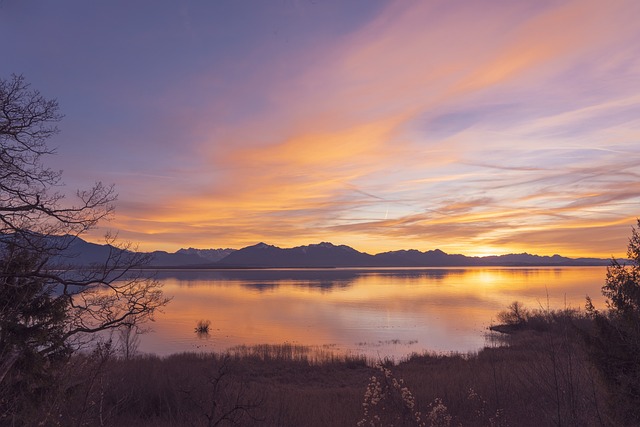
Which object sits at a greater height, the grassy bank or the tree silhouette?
the tree silhouette

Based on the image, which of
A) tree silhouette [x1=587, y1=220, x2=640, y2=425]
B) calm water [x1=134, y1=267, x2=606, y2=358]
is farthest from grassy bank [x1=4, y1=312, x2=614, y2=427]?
calm water [x1=134, y1=267, x2=606, y2=358]

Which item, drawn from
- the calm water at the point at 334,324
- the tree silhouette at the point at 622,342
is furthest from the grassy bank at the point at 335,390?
the calm water at the point at 334,324

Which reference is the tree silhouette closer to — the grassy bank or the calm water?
the grassy bank

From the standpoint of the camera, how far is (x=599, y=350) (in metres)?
11.0

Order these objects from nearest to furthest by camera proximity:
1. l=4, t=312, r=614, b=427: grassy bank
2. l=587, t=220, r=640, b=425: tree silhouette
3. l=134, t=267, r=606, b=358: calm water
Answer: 1. l=4, t=312, r=614, b=427: grassy bank
2. l=587, t=220, r=640, b=425: tree silhouette
3. l=134, t=267, r=606, b=358: calm water

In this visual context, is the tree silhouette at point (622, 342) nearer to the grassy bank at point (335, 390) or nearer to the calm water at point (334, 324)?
the grassy bank at point (335, 390)

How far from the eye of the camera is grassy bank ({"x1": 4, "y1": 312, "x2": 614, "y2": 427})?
909 cm

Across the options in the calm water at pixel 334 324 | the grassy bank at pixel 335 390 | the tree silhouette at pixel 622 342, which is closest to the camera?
the grassy bank at pixel 335 390

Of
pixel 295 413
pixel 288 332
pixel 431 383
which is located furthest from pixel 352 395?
pixel 288 332

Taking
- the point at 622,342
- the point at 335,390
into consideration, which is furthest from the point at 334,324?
the point at 622,342

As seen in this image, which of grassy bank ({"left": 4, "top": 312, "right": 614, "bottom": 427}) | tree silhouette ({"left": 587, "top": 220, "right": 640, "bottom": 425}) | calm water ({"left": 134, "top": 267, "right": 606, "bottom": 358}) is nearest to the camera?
grassy bank ({"left": 4, "top": 312, "right": 614, "bottom": 427})

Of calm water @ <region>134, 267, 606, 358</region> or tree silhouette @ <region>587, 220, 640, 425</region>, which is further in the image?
calm water @ <region>134, 267, 606, 358</region>

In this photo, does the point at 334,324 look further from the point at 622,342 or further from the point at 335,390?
the point at 622,342

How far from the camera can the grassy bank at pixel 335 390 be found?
9086 mm
